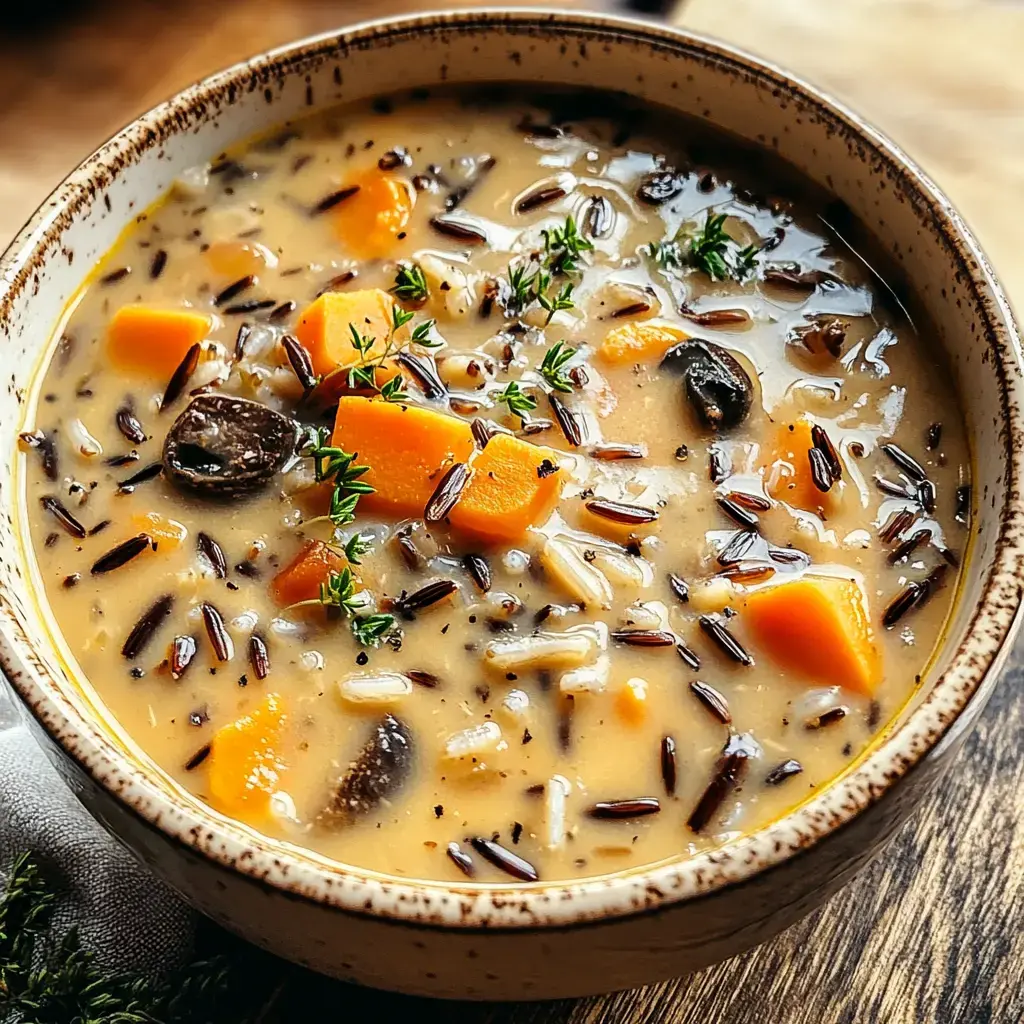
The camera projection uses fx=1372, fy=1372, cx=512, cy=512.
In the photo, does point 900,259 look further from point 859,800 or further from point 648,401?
point 859,800

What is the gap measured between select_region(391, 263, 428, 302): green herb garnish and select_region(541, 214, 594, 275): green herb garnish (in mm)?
200

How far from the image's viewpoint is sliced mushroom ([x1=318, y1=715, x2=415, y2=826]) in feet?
5.27

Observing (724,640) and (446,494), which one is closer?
(724,640)

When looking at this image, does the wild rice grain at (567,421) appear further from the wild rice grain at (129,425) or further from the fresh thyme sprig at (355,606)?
the wild rice grain at (129,425)

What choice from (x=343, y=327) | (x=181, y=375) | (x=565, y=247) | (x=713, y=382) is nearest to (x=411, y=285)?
(x=343, y=327)

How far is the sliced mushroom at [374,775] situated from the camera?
1605 millimetres

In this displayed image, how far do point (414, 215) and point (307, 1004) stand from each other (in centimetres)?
120

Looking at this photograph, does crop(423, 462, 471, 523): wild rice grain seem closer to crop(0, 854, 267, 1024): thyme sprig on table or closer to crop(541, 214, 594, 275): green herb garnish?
crop(541, 214, 594, 275): green herb garnish

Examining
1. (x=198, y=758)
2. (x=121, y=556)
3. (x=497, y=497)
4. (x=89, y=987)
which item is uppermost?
(x=497, y=497)

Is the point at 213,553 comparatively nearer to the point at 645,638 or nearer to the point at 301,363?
the point at 301,363

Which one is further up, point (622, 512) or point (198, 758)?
point (622, 512)

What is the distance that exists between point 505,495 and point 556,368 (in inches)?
8.6

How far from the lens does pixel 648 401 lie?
195cm

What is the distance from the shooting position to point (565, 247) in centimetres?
210
